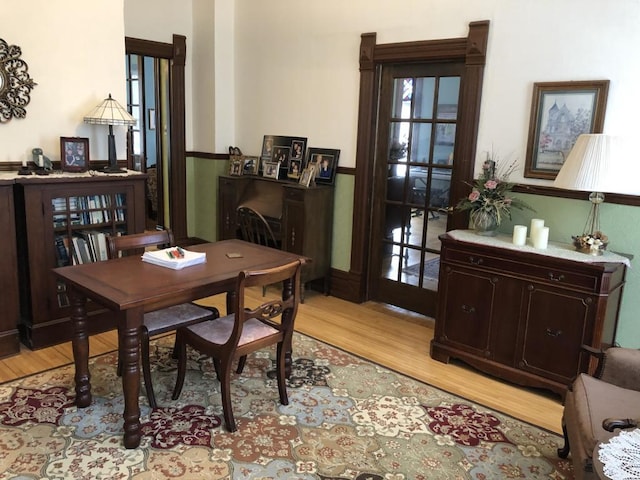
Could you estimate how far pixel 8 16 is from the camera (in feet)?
11.3

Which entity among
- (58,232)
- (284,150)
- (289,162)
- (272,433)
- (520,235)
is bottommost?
(272,433)

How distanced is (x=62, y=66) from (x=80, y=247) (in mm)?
1273

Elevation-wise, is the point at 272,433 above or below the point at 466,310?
below

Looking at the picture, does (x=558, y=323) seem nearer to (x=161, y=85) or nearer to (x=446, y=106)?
(x=446, y=106)

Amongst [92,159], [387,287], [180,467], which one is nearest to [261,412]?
[180,467]

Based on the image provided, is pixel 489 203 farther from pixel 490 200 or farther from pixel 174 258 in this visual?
pixel 174 258

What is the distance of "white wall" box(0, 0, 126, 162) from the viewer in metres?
3.56

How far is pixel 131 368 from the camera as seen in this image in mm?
2424

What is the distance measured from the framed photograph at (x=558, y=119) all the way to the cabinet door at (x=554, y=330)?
86 centimetres

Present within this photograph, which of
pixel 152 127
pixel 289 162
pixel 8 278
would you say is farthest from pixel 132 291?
pixel 152 127

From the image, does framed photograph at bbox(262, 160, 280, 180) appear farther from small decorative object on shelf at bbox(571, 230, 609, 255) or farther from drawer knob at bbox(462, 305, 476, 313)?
small decorative object on shelf at bbox(571, 230, 609, 255)

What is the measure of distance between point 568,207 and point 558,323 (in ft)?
2.66

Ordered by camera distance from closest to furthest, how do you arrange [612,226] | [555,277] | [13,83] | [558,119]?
1. [555,277]
2. [612,226]
3. [558,119]
4. [13,83]

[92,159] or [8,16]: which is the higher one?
[8,16]
